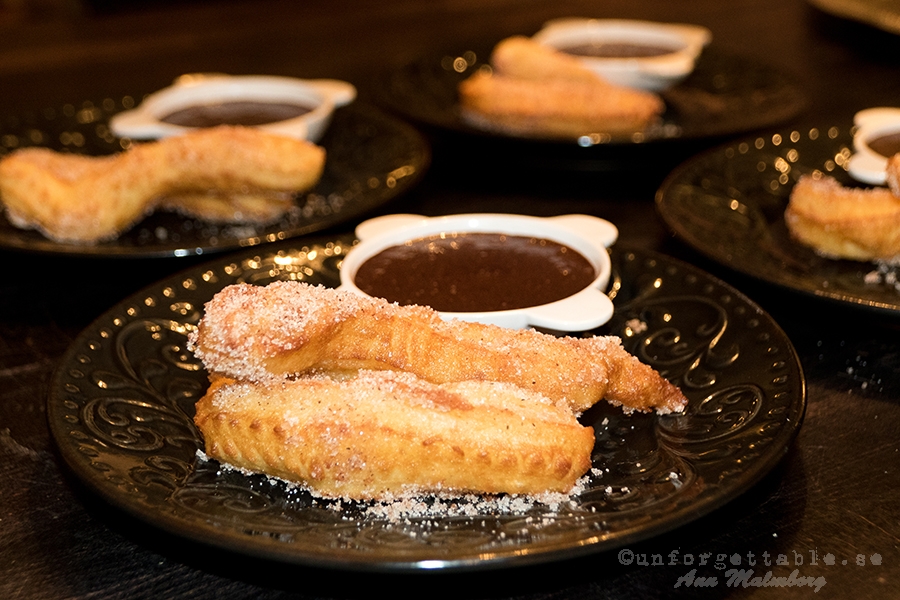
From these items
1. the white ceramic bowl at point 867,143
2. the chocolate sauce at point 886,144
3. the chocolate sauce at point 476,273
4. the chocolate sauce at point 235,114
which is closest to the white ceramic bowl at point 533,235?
the chocolate sauce at point 476,273

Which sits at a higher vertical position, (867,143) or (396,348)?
(396,348)

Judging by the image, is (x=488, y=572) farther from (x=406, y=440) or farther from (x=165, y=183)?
(x=165, y=183)

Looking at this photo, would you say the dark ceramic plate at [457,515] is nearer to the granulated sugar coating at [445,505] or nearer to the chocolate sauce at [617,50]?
the granulated sugar coating at [445,505]

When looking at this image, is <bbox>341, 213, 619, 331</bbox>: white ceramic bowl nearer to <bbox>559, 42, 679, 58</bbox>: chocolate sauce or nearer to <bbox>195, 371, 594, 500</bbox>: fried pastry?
<bbox>195, 371, 594, 500</bbox>: fried pastry

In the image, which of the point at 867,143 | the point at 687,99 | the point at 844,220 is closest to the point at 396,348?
the point at 844,220

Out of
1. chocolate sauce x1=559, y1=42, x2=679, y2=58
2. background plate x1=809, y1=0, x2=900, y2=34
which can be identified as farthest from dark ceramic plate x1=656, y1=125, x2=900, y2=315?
background plate x1=809, y1=0, x2=900, y2=34

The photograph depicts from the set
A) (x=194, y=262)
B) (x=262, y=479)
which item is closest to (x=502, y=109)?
(x=194, y=262)
